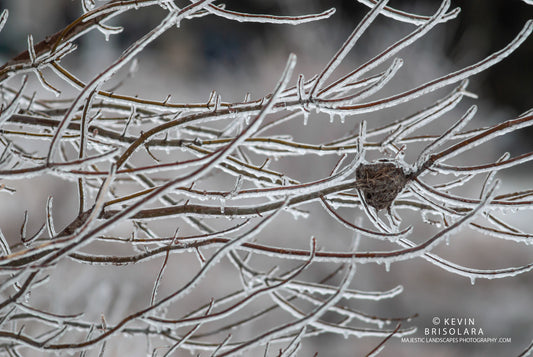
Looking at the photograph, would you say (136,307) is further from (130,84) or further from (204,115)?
(204,115)

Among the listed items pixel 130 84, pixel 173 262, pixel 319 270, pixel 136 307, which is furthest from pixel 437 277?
pixel 130 84

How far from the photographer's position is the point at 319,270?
361 centimetres

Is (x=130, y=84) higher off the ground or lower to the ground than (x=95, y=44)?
lower

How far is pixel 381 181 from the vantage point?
0.74 meters

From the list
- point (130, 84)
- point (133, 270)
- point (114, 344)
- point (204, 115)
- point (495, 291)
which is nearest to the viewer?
point (204, 115)

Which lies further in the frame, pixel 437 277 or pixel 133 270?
pixel 437 277

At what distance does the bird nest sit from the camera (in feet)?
2.41

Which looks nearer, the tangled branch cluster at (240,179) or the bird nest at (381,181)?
the tangled branch cluster at (240,179)

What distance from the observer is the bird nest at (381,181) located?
74cm

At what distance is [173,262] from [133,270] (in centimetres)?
34

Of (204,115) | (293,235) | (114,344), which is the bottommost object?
(114,344)

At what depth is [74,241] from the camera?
0.53 metres

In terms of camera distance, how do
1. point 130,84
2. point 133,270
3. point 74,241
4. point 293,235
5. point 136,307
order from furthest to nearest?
point 130,84
point 293,235
point 133,270
point 136,307
point 74,241

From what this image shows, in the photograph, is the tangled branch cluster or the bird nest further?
the bird nest
